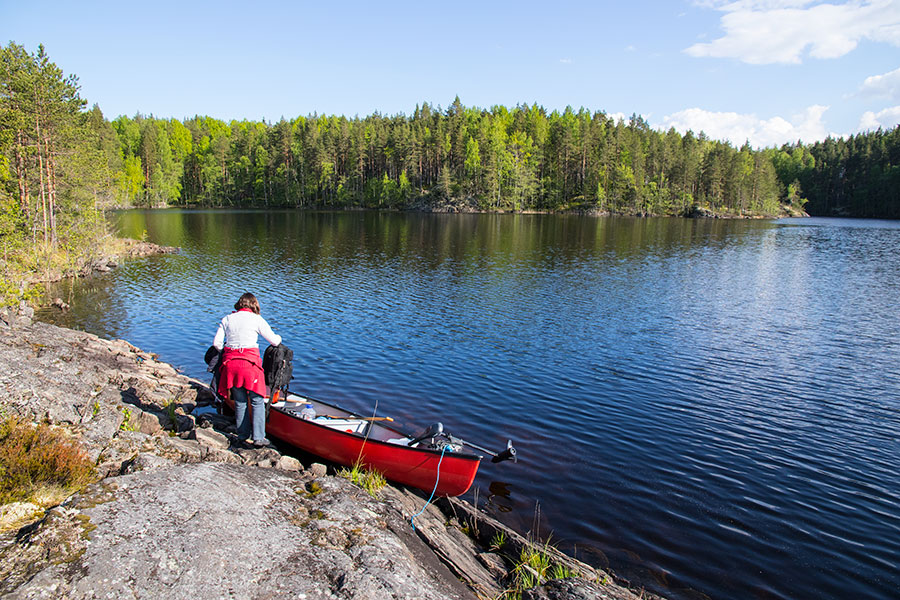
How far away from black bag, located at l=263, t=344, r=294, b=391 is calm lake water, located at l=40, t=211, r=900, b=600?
4487 mm

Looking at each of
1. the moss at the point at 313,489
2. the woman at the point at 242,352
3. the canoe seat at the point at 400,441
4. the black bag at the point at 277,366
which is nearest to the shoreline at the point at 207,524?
the moss at the point at 313,489

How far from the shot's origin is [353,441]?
35.0ft

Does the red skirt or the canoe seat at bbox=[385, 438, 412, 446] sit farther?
the canoe seat at bbox=[385, 438, 412, 446]

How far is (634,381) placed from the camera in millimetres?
17469

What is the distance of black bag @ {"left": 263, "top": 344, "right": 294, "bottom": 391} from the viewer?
11.1 m

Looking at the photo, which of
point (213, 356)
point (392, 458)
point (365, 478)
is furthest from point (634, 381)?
point (213, 356)

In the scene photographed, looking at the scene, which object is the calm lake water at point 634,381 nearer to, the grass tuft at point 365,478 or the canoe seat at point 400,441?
the canoe seat at point 400,441

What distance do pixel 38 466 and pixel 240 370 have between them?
3499 mm

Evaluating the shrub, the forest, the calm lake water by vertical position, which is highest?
the forest

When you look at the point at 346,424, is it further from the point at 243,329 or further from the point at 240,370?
the point at 243,329

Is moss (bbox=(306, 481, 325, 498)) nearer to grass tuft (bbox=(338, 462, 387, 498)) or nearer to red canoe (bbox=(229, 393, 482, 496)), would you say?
grass tuft (bbox=(338, 462, 387, 498))

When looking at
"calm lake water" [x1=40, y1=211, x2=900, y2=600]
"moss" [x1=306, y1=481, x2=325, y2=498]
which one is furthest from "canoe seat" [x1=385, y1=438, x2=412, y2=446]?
"calm lake water" [x1=40, y1=211, x2=900, y2=600]

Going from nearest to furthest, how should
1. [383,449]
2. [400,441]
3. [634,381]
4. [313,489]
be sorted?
1. [313,489]
2. [383,449]
3. [400,441]
4. [634,381]

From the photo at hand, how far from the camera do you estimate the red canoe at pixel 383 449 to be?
394 inches
